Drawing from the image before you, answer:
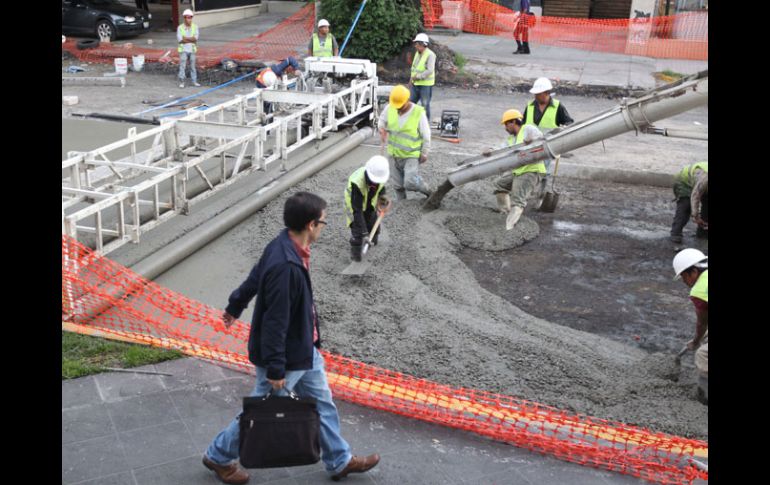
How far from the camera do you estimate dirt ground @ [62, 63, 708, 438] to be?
5773mm

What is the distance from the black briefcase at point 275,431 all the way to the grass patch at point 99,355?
2.07 metres

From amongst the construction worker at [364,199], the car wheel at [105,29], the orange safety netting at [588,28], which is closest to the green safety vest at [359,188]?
the construction worker at [364,199]

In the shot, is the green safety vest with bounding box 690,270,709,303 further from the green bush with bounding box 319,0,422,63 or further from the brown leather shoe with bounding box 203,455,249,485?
the green bush with bounding box 319,0,422,63

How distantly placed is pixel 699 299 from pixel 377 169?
10.5ft

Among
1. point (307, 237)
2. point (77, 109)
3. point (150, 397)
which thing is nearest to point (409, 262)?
point (150, 397)

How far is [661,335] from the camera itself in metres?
6.91

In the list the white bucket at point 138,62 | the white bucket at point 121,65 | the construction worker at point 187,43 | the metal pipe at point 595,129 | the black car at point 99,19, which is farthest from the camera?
the black car at point 99,19

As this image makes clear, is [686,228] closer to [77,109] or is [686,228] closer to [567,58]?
[77,109]

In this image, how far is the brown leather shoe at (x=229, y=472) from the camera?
4.27 meters

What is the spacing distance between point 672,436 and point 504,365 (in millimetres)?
1345

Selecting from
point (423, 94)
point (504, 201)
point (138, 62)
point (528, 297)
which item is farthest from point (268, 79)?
point (138, 62)

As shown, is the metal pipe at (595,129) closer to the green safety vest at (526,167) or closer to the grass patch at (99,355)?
the green safety vest at (526,167)

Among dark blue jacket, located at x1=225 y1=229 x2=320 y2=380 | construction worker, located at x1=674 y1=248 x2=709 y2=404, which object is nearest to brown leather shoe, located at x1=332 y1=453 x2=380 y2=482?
dark blue jacket, located at x1=225 y1=229 x2=320 y2=380

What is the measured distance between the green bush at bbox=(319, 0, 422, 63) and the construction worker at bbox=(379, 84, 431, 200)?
9.57 metres
